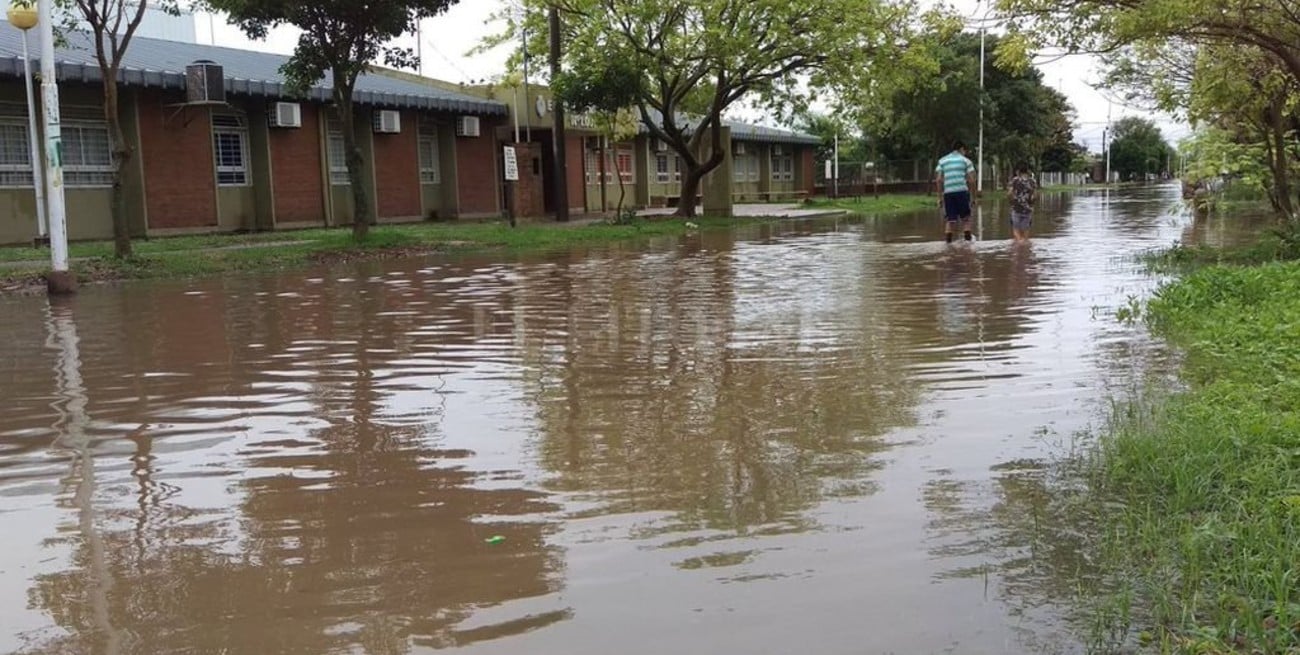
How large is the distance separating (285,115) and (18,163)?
587 centimetres

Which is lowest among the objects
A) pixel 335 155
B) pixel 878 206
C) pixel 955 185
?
pixel 878 206

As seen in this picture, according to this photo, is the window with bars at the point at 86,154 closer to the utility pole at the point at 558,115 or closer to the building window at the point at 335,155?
the building window at the point at 335,155

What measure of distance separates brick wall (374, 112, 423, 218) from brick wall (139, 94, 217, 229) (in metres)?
5.42

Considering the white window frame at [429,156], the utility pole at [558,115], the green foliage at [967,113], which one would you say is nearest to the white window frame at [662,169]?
the green foliage at [967,113]

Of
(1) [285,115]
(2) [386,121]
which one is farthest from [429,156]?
(1) [285,115]

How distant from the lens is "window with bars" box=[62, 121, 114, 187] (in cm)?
2231

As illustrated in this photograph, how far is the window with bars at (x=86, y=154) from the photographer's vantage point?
22.3 meters

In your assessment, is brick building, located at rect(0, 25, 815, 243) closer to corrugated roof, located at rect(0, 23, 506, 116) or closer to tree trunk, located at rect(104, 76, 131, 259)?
corrugated roof, located at rect(0, 23, 506, 116)

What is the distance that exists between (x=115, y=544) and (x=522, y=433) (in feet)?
7.03

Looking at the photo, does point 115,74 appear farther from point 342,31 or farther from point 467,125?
point 467,125

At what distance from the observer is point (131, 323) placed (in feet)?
35.0

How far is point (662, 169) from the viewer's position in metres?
46.3

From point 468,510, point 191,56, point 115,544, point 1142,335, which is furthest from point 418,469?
point 191,56

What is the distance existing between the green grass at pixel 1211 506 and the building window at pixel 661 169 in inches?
1562
